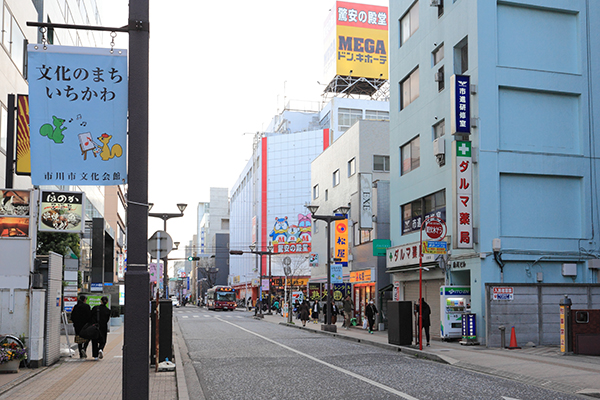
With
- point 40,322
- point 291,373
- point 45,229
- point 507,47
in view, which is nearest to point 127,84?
point 291,373

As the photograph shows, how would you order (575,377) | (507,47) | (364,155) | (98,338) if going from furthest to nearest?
(364,155), (507,47), (98,338), (575,377)

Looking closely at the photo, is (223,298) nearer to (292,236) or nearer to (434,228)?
(292,236)

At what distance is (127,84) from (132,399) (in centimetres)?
337

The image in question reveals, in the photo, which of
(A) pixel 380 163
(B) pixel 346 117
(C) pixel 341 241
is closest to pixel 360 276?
(C) pixel 341 241

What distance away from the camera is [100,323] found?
18.1 metres

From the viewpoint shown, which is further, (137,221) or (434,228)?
(434,228)

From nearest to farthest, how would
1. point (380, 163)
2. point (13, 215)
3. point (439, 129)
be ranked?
point (13, 215) → point (439, 129) → point (380, 163)

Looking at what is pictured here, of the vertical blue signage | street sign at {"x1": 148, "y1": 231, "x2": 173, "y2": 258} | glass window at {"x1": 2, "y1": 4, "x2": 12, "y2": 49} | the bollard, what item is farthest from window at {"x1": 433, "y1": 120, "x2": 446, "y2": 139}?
glass window at {"x1": 2, "y1": 4, "x2": 12, "y2": 49}

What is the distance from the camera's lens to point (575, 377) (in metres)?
13.1

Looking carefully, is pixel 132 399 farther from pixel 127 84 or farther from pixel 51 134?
pixel 127 84

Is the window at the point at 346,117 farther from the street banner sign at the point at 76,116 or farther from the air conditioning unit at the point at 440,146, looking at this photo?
the street banner sign at the point at 76,116

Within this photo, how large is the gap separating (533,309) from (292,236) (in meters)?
73.6

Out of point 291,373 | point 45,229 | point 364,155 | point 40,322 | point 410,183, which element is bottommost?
point 291,373

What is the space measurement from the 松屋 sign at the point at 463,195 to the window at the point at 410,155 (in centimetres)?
638
